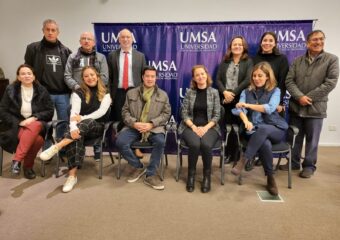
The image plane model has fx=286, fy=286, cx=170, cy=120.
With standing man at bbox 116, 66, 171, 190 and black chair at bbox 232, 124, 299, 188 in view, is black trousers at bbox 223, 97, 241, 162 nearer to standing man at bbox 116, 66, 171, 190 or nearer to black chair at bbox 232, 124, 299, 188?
black chair at bbox 232, 124, 299, 188

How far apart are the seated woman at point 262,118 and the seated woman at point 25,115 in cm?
225

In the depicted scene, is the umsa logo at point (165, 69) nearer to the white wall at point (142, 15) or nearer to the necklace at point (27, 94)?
the white wall at point (142, 15)

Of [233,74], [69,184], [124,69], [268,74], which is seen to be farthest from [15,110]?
[268,74]

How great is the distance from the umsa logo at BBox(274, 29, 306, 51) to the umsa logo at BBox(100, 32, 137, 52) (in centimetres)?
200

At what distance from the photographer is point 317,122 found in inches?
128

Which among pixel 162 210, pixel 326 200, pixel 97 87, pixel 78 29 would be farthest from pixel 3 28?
pixel 326 200

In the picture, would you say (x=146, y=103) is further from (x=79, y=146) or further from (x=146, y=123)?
(x=79, y=146)

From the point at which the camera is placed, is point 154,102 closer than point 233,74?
Yes

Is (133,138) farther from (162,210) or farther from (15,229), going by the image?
(15,229)

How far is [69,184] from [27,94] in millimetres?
1211

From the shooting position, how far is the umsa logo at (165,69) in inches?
161

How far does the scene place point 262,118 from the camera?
3129mm

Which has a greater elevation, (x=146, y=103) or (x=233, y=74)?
(x=233, y=74)

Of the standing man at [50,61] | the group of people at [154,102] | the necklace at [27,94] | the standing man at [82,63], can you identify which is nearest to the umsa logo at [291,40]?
the group of people at [154,102]
